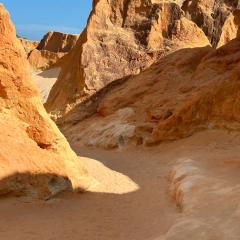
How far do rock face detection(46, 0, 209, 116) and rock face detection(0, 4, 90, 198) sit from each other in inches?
391

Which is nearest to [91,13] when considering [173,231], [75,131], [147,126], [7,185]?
[75,131]

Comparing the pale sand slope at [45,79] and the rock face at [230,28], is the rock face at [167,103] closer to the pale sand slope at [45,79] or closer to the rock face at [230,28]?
the rock face at [230,28]

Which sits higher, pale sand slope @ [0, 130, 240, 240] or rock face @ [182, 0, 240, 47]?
rock face @ [182, 0, 240, 47]

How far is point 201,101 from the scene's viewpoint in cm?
1306

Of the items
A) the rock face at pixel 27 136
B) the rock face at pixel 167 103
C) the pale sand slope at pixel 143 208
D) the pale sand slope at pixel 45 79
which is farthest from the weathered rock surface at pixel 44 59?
the rock face at pixel 27 136

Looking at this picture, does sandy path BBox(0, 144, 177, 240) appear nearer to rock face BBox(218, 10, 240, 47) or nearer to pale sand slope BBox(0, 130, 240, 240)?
pale sand slope BBox(0, 130, 240, 240)

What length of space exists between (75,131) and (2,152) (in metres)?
8.57

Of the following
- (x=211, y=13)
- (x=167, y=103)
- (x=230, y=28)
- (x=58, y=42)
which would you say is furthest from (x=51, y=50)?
(x=167, y=103)

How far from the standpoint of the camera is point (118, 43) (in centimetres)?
1902

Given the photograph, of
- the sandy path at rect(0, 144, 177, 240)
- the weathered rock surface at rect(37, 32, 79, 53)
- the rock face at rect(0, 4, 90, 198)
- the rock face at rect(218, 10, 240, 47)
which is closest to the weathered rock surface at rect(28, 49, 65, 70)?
the weathered rock surface at rect(37, 32, 79, 53)

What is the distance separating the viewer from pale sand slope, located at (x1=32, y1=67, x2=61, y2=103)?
103 ft

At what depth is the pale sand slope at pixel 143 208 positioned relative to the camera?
514 centimetres

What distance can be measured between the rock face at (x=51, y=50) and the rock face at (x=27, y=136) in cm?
2648

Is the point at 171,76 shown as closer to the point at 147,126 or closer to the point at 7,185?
the point at 147,126
